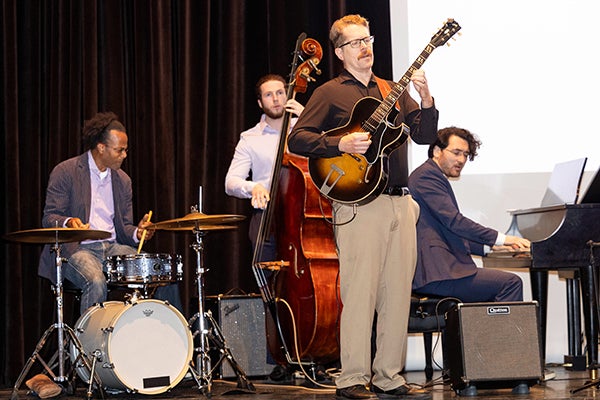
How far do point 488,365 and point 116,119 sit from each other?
8.42 ft

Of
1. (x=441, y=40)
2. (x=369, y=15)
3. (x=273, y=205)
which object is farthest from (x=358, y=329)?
(x=369, y=15)

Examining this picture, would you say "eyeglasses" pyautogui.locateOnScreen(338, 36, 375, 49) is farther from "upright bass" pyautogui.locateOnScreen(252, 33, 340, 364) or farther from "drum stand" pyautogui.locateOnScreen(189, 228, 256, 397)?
"drum stand" pyautogui.locateOnScreen(189, 228, 256, 397)

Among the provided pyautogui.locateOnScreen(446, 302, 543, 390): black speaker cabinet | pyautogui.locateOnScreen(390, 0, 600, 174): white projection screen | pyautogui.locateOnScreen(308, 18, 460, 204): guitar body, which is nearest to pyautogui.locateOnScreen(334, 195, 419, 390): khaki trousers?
pyautogui.locateOnScreen(308, 18, 460, 204): guitar body

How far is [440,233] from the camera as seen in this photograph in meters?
4.74

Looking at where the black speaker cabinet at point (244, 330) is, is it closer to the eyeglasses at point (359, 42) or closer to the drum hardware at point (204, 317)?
the drum hardware at point (204, 317)

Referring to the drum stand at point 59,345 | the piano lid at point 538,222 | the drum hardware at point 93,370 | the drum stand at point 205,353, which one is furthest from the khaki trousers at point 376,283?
the drum stand at point 59,345

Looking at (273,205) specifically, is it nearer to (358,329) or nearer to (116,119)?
(358,329)

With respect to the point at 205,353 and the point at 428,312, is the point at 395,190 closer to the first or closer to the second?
the point at 428,312

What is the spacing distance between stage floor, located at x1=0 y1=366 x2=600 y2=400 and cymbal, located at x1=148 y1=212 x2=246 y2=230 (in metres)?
0.83

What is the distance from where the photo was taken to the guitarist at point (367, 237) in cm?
389

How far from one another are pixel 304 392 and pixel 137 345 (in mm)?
861

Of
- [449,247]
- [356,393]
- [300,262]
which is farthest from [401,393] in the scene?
[449,247]

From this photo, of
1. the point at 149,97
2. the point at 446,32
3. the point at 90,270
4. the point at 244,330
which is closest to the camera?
the point at 446,32

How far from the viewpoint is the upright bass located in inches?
170
